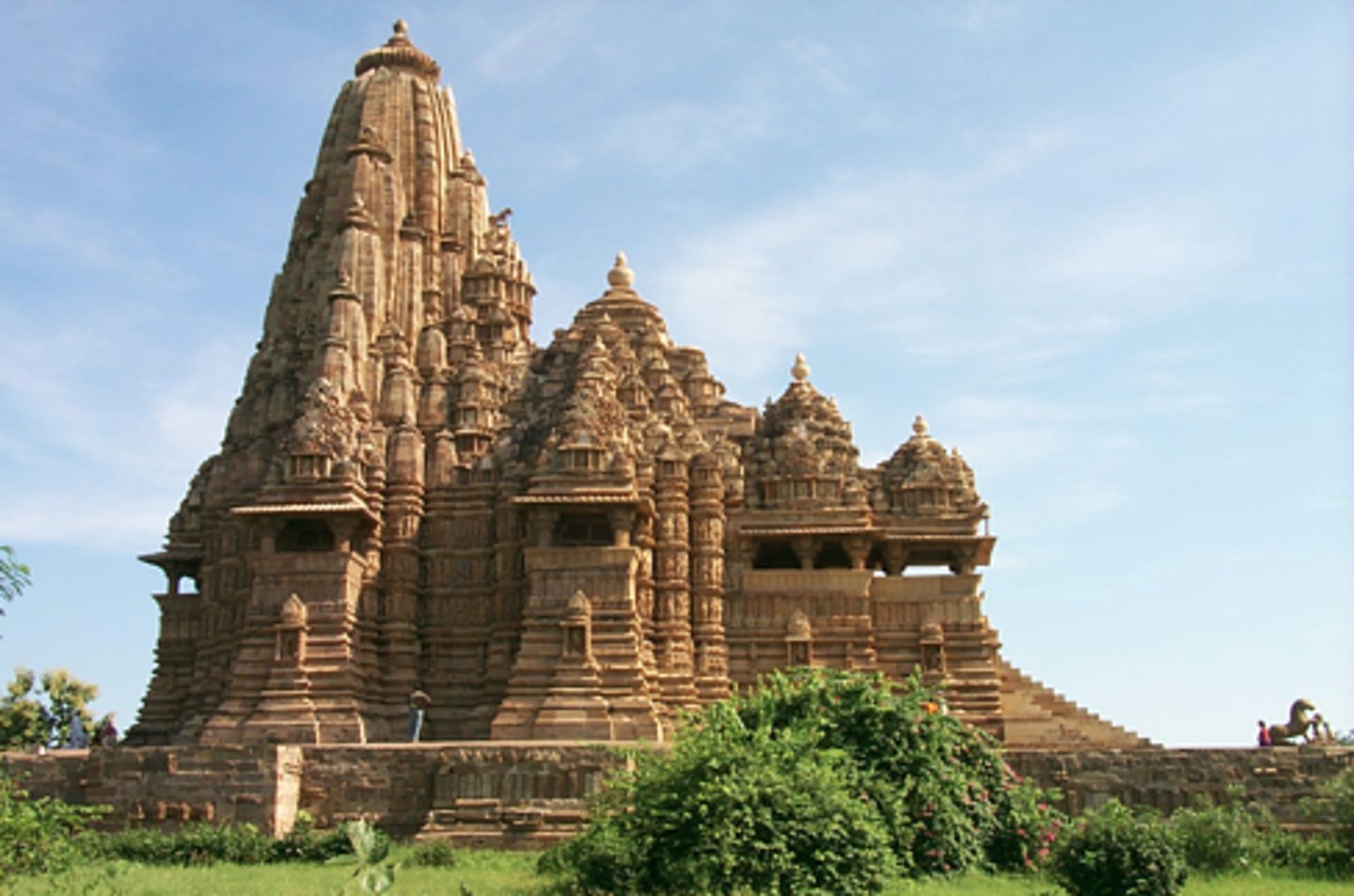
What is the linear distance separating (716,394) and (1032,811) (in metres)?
22.2

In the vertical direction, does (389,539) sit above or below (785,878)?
above

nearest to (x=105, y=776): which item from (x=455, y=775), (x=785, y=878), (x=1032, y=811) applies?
(x=455, y=775)

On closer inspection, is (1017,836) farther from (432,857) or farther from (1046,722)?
(1046,722)

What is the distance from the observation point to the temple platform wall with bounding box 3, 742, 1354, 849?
88.2ft

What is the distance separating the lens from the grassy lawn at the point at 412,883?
2034cm

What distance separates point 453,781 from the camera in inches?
1094

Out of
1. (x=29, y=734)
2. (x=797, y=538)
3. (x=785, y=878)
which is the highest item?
(x=797, y=538)

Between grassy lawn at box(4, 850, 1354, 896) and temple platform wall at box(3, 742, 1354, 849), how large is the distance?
2.14 meters

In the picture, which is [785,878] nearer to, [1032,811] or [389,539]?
[1032,811]

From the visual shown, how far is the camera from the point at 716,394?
43.8m

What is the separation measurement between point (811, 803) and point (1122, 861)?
3.89 metres

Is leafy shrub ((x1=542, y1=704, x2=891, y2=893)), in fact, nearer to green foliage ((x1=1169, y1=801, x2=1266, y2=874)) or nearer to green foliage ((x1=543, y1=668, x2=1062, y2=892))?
green foliage ((x1=543, y1=668, x2=1062, y2=892))

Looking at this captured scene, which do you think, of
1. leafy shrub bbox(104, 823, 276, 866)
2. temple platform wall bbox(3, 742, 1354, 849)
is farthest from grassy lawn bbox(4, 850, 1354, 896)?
temple platform wall bbox(3, 742, 1354, 849)

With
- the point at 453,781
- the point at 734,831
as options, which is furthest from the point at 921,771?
the point at 453,781
